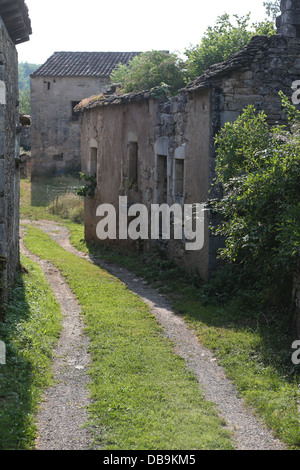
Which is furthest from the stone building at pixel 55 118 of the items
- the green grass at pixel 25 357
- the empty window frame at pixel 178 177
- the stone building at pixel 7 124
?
the green grass at pixel 25 357

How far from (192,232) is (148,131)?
349 centimetres

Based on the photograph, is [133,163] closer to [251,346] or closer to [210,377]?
[251,346]

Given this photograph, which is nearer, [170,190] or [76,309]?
[76,309]

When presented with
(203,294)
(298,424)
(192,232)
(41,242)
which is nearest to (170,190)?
(192,232)

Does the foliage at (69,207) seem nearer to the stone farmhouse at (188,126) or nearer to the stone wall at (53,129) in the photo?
the stone farmhouse at (188,126)

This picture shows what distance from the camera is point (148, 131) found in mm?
14125

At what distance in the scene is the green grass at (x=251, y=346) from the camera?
5953 mm

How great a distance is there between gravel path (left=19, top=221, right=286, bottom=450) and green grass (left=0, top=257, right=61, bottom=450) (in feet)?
5.68

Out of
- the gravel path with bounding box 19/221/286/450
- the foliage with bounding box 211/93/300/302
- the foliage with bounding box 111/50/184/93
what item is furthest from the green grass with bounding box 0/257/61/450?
the foliage with bounding box 111/50/184/93

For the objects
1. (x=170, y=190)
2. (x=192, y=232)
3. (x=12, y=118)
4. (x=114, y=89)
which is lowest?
(x=192, y=232)

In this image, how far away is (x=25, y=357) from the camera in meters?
7.07

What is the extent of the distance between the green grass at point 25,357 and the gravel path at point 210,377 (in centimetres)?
173
